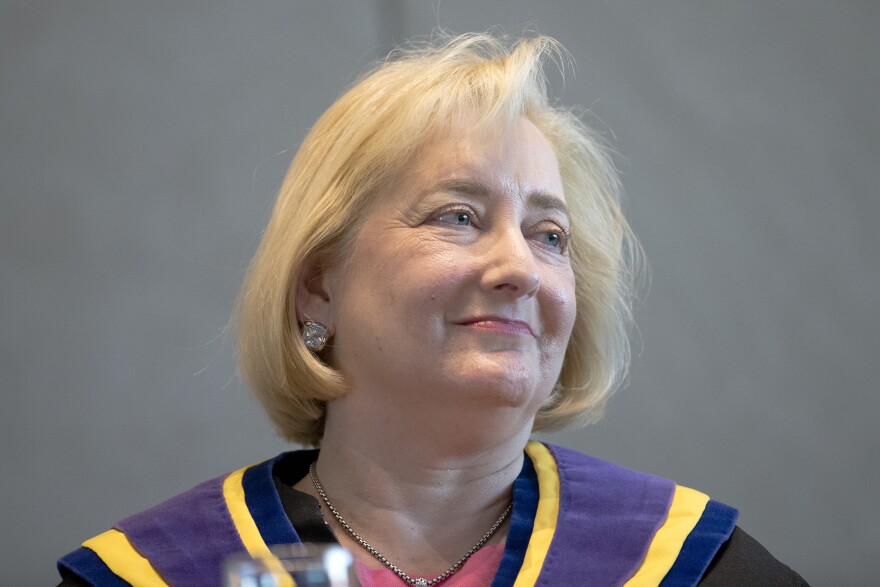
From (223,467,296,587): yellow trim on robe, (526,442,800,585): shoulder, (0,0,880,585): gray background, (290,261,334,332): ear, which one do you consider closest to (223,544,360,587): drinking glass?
(223,467,296,587): yellow trim on robe

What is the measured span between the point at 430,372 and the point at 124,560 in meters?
0.58

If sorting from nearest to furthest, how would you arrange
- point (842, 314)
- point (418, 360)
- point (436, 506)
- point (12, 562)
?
point (418, 360) → point (436, 506) → point (12, 562) → point (842, 314)

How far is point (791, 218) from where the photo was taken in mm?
2777

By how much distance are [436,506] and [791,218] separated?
4.50ft

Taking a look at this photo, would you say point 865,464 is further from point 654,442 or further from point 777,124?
point 777,124

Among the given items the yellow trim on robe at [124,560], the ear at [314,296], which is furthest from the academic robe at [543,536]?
the ear at [314,296]

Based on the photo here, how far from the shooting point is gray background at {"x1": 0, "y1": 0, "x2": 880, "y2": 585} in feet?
8.75

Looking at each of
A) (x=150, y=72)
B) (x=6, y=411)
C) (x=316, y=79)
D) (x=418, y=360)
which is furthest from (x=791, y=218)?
(x=6, y=411)

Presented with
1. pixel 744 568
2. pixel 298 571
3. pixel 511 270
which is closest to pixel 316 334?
pixel 511 270

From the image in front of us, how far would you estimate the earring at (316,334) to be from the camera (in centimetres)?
190

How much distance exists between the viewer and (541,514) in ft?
6.09

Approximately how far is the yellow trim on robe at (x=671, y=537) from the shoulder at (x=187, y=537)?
1.81 ft

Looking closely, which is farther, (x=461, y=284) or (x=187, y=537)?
(x=187, y=537)

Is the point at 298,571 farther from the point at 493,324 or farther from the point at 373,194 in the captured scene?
the point at 373,194
